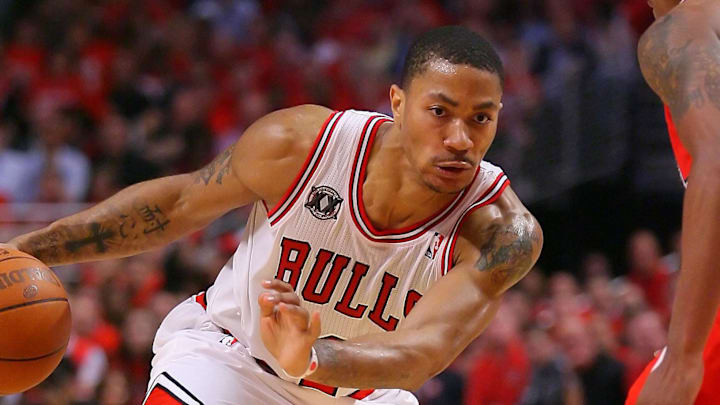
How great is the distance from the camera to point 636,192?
35.3ft

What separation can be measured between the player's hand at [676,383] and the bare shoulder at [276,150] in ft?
5.62

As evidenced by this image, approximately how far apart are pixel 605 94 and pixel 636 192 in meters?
1.07

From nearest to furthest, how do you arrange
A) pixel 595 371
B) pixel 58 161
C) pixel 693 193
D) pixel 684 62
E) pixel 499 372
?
pixel 693 193 → pixel 684 62 → pixel 595 371 → pixel 499 372 → pixel 58 161

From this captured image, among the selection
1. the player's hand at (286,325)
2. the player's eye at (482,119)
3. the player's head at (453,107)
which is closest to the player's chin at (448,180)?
the player's head at (453,107)

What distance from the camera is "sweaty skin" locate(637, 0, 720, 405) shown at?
7.48 feet

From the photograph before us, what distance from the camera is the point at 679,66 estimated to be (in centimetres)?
250

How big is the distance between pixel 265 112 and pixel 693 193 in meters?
7.87

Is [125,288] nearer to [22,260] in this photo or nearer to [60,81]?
[60,81]

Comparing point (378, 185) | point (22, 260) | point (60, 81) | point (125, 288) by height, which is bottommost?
point (125, 288)

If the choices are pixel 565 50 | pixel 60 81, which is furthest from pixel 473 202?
pixel 565 50

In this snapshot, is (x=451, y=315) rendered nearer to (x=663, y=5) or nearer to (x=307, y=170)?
(x=307, y=170)

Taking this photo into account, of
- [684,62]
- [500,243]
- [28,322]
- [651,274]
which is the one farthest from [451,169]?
[651,274]

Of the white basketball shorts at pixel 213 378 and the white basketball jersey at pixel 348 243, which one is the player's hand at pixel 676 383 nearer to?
the white basketball jersey at pixel 348 243

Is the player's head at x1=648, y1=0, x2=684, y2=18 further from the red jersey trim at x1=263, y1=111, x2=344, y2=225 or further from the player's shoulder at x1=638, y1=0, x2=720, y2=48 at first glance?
the red jersey trim at x1=263, y1=111, x2=344, y2=225
